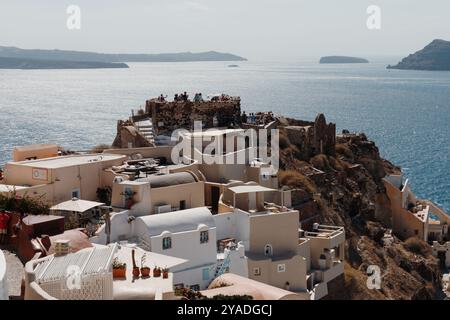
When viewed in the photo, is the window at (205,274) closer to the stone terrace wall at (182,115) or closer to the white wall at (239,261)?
the white wall at (239,261)

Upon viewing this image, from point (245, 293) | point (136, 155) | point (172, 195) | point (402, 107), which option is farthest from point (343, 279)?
point (402, 107)

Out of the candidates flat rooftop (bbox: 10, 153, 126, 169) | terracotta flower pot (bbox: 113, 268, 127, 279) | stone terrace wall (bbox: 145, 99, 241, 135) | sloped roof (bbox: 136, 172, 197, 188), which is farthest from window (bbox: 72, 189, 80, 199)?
stone terrace wall (bbox: 145, 99, 241, 135)

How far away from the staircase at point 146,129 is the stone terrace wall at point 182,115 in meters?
0.41

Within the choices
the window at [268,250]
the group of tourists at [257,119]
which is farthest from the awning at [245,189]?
the group of tourists at [257,119]

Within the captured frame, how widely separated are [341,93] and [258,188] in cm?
17212

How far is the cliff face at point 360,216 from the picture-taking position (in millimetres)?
40656

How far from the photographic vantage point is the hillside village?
20719 mm

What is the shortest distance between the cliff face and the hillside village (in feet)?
0.44

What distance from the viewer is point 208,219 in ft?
92.9

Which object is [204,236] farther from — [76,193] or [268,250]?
[76,193]

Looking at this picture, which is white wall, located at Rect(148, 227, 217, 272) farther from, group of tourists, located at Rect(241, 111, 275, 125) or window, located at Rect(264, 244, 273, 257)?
group of tourists, located at Rect(241, 111, 275, 125)

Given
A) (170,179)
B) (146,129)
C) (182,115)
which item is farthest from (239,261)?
(182,115)

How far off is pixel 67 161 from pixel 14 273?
42.9ft
